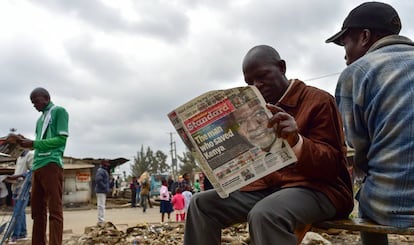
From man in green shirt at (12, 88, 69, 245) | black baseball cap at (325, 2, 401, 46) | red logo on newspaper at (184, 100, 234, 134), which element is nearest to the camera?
red logo on newspaper at (184, 100, 234, 134)

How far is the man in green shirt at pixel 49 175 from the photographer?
377 cm

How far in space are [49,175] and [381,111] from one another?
120 inches

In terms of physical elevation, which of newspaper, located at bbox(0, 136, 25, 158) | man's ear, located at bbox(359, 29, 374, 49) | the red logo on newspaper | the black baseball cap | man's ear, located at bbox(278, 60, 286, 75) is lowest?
the red logo on newspaper

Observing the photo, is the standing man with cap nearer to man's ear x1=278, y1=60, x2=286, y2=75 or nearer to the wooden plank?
the wooden plank

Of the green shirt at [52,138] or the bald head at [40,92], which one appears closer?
the green shirt at [52,138]

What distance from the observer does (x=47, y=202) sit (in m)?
3.89

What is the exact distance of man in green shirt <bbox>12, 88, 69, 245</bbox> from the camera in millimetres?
3773

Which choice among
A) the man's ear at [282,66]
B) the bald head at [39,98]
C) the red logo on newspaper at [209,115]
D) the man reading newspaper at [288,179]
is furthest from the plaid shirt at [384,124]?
the bald head at [39,98]

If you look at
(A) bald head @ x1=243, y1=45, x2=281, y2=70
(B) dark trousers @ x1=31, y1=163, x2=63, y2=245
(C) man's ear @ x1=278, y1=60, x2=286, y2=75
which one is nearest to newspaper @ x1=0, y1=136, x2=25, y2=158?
(B) dark trousers @ x1=31, y1=163, x2=63, y2=245

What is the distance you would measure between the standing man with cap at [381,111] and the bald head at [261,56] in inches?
14.9

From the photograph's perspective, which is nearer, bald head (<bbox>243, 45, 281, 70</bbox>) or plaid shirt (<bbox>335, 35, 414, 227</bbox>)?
plaid shirt (<bbox>335, 35, 414, 227</bbox>)

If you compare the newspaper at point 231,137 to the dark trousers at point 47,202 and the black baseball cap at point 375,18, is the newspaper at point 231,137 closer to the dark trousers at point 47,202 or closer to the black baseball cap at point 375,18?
the black baseball cap at point 375,18

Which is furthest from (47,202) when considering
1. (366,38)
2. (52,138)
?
(366,38)

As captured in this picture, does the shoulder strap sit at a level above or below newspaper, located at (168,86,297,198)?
above
